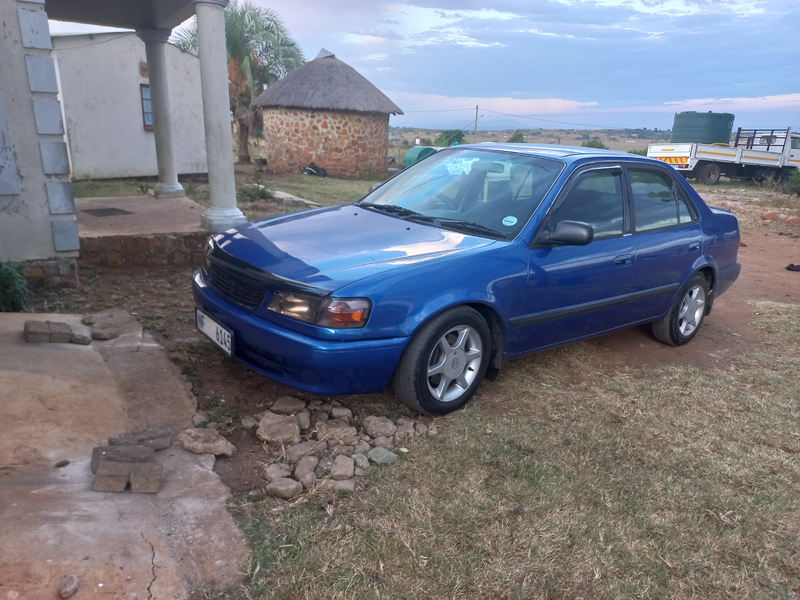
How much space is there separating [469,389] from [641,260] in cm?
176

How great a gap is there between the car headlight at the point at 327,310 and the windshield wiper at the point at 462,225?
104 centimetres

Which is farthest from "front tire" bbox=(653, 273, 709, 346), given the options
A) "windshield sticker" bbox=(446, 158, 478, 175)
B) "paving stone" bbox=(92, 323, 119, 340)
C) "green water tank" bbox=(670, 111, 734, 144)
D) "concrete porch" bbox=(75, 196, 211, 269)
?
"green water tank" bbox=(670, 111, 734, 144)

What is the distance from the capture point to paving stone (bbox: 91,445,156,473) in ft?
8.77

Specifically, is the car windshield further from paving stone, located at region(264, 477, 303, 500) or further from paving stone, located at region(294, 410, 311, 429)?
paving stone, located at region(264, 477, 303, 500)

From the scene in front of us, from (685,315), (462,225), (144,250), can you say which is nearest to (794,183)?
(685,315)

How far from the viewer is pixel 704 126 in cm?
2658

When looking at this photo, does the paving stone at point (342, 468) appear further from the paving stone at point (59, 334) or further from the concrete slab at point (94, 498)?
the paving stone at point (59, 334)

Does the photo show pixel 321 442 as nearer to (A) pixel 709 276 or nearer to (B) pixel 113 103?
(A) pixel 709 276

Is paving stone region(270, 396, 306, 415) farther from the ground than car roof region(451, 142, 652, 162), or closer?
closer

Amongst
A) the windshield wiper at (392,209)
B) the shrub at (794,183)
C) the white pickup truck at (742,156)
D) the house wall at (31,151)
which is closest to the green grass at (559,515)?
the windshield wiper at (392,209)

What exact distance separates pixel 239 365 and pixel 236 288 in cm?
82

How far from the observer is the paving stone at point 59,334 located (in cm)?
394

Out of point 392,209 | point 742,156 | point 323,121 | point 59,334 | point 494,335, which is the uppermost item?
point 323,121

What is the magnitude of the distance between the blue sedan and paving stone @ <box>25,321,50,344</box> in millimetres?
1106
